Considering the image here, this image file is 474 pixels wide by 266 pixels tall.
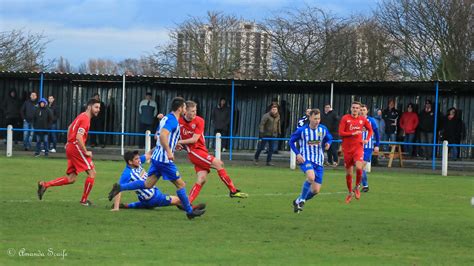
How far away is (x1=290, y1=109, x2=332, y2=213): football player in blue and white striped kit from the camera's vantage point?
55.5 feet

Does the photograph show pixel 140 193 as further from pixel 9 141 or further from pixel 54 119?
pixel 54 119

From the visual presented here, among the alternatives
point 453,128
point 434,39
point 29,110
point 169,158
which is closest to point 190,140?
point 169,158

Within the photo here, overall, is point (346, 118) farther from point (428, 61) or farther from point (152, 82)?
point (428, 61)

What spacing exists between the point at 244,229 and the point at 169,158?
1.81 metres

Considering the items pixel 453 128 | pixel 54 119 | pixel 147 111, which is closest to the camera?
pixel 453 128

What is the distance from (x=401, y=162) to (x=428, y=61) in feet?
53.6

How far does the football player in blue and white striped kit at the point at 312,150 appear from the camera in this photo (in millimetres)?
16906

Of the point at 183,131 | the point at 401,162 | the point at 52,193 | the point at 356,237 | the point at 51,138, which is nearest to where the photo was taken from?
the point at 356,237

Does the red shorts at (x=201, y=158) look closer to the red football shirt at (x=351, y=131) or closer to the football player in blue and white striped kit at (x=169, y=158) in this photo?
the football player in blue and white striped kit at (x=169, y=158)

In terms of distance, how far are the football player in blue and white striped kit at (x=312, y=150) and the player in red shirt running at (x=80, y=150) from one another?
3545 millimetres

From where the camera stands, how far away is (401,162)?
106 feet

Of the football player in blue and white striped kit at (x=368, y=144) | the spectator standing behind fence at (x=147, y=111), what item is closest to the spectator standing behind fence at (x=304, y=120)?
the football player in blue and white striped kit at (x=368, y=144)

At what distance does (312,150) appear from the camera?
17.0 metres

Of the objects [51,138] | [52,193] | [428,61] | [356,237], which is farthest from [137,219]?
[428,61]
